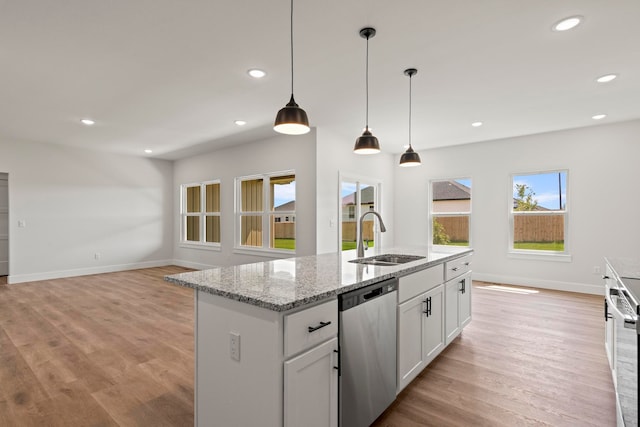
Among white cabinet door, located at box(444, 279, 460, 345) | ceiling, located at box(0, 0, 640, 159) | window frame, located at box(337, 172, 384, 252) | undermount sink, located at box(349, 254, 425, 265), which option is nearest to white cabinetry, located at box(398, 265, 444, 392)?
white cabinet door, located at box(444, 279, 460, 345)

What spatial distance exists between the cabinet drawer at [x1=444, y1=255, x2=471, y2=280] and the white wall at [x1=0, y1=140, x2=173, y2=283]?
7.05 m

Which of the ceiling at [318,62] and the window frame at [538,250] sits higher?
the ceiling at [318,62]

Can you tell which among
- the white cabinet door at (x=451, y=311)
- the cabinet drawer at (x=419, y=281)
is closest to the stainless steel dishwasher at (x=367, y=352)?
the cabinet drawer at (x=419, y=281)

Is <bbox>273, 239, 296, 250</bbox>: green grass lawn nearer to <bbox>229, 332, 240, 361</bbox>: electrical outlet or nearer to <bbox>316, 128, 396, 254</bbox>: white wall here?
<bbox>316, 128, 396, 254</bbox>: white wall

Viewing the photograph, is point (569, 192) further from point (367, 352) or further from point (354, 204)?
point (367, 352)

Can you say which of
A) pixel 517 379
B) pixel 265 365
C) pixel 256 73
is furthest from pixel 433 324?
pixel 256 73

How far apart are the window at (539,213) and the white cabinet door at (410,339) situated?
4399 millimetres

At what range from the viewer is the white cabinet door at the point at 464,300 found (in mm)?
3160

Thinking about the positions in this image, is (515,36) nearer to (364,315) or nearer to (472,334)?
(364,315)

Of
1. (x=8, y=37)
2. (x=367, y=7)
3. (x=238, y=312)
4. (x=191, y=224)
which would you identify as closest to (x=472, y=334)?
(x=238, y=312)

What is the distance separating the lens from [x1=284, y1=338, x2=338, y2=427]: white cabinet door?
1.39 metres

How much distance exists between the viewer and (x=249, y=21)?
2.43m

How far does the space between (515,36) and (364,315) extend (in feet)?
8.12

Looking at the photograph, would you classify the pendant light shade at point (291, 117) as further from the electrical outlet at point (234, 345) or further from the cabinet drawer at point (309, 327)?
the electrical outlet at point (234, 345)
